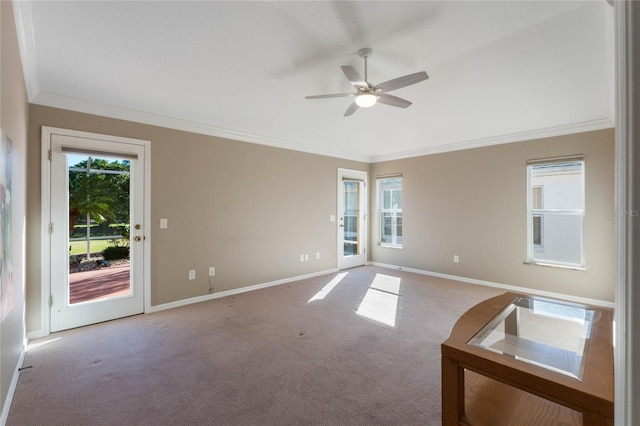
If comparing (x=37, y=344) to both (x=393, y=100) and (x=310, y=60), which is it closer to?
(x=310, y=60)

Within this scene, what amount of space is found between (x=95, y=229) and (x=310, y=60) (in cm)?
295

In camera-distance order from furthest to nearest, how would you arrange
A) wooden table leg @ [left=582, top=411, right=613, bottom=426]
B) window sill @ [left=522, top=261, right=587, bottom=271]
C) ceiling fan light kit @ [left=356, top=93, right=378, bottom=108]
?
window sill @ [left=522, top=261, right=587, bottom=271] → ceiling fan light kit @ [left=356, top=93, right=378, bottom=108] → wooden table leg @ [left=582, top=411, right=613, bottom=426]

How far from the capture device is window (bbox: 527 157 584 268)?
4047 millimetres

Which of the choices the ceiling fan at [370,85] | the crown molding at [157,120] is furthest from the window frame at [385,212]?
the ceiling fan at [370,85]

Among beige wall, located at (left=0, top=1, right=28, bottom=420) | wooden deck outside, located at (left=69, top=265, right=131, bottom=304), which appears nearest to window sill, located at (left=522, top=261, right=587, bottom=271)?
wooden deck outside, located at (left=69, top=265, right=131, bottom=304)

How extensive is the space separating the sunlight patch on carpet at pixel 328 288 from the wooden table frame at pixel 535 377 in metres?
2.84

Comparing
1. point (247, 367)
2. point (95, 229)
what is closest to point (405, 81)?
point (247, 367)

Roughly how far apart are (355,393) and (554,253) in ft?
12.8

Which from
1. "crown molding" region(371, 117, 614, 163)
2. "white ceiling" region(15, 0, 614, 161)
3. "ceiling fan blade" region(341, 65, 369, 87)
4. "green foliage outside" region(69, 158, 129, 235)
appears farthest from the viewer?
"crown molding" region(371, 117, 614, 163)

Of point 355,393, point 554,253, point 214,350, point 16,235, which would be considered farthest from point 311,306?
point 554,253

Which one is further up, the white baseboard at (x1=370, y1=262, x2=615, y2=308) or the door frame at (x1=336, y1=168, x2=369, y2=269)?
the door frame at (x1=336, y1=168, x2=369, y2=269)

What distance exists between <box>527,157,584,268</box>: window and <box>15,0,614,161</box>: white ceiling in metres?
0.52

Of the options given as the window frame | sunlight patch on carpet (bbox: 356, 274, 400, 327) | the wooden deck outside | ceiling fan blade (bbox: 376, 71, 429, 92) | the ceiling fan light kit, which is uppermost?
ceiling fan blade (bbox: 376, 71, 429, 92)

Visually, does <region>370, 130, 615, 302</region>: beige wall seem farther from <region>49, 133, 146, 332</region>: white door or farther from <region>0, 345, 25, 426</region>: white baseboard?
<region>0, 345, 25, 426</region>: white baseboard
